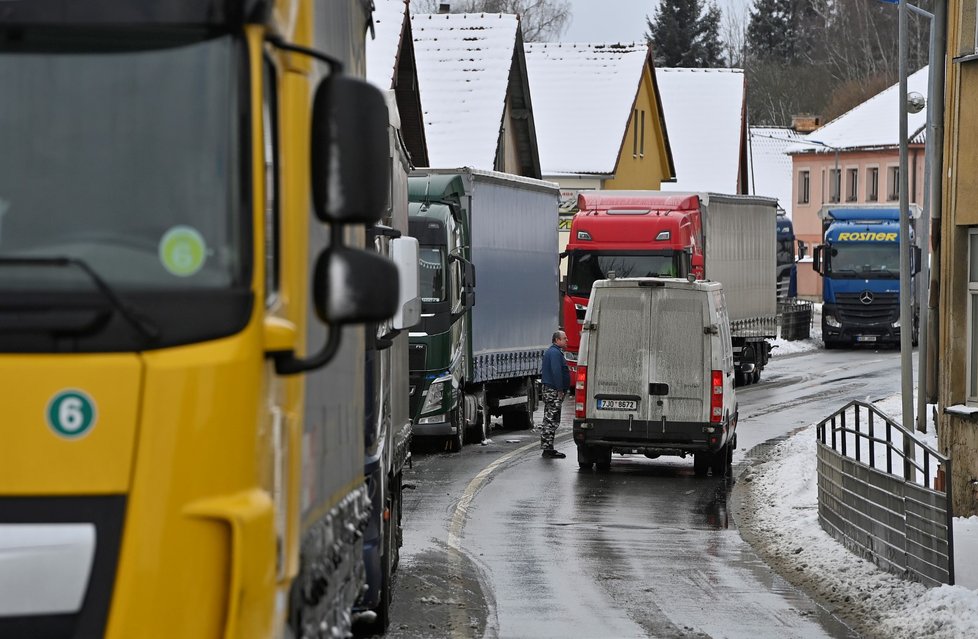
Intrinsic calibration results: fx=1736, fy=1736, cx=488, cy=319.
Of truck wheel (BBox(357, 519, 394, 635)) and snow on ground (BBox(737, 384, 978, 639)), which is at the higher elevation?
truck wheel (BBox(357, 519, 394, 635))

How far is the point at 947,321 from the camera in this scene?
18281 millimetres

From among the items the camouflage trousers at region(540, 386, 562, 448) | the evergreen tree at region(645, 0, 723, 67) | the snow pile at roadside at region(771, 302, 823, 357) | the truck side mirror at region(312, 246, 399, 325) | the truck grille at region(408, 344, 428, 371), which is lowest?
the snow pile at roadside at region(771, 302, 823, 357)

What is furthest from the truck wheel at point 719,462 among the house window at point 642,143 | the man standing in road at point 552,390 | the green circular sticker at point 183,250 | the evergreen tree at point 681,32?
the evergreen tree at point 681,32

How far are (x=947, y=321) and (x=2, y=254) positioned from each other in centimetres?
1479

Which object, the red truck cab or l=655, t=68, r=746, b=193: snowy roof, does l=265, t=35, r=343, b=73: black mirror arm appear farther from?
l=655, t=68, r=746, b=193: snowy roof

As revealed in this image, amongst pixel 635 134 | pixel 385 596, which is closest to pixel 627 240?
pixel 385 596

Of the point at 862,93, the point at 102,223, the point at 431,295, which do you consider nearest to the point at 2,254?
the point at 102,223

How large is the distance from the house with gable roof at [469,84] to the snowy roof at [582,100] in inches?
365

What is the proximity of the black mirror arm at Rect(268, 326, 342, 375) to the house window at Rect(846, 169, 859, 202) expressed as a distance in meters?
86.0

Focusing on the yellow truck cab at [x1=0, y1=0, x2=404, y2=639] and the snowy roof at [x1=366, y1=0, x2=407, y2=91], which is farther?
the snowy roof at [x1=366, y1=0, x2=407, y2=91]

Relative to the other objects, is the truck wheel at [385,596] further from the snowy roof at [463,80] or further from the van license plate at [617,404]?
the snowy roof at [463,80]

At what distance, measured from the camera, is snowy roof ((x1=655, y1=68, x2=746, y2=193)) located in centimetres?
7662

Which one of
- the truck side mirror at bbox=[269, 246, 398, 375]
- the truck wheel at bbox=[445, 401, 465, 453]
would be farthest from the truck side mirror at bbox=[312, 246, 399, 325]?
the truck wheel at bbox=[445, 401, 465, 453]

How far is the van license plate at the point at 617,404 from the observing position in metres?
21.5
